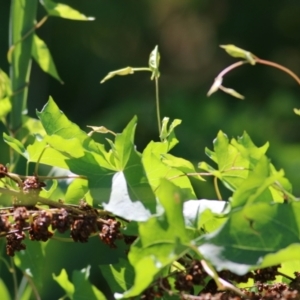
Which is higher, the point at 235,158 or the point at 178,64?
the point at 235,158

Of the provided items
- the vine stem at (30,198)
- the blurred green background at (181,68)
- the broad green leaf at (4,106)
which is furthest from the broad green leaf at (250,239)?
the blurred green background at (181,68)

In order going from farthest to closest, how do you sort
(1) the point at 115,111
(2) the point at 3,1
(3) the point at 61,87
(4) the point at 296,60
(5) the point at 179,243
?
1. (4) the point at 296,60
2. (3) the point at 61,87
3. (2) the point at 3,1
4. (1) the point at 115,111
5. (5) the point at 179,243

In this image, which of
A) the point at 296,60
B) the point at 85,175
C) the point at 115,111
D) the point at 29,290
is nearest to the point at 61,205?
the point at 85,175

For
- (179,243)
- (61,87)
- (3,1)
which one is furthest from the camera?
(61,87)

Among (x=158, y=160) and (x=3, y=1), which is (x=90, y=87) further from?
(x=158, y=160)

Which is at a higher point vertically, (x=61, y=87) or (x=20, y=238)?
(x=20, y=238)

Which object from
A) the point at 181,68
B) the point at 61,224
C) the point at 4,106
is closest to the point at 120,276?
the point at 61,224

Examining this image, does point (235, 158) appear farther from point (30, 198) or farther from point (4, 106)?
point (4, 106)

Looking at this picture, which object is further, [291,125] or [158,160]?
[291,125]
